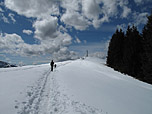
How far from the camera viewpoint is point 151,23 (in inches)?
590

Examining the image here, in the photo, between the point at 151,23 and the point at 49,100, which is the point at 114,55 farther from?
the point at 49,100

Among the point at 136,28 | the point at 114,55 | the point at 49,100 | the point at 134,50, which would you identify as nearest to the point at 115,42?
the point at 114,55

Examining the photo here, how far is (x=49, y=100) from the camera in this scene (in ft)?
17.4

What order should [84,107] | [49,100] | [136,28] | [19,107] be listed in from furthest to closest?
1. [136,28]
2. [49,100]
3. [84,107]
4. [19,107]

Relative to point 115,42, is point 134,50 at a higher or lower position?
lower

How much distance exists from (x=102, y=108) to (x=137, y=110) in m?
2.28

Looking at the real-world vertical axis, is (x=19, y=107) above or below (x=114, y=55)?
below

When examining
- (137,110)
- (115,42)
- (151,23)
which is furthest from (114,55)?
(137,110)

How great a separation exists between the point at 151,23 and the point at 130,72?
431 inches

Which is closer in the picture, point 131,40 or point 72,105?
point 72,105

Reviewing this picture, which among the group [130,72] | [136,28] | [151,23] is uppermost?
[136,28]

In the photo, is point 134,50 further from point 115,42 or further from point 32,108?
point 32,108

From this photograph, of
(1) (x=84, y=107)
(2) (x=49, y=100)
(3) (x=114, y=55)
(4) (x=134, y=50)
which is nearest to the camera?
(1) (x=84, y=107)

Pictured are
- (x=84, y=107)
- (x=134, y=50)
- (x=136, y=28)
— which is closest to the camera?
(x=84, y=107)
